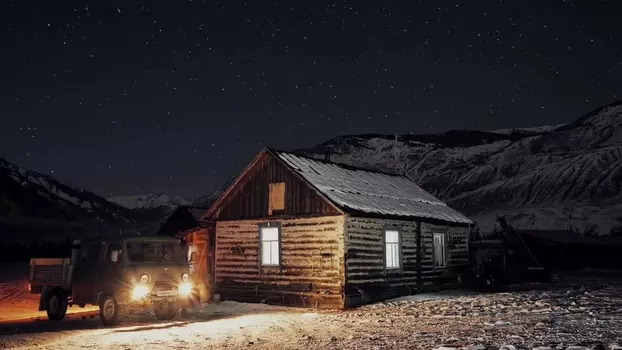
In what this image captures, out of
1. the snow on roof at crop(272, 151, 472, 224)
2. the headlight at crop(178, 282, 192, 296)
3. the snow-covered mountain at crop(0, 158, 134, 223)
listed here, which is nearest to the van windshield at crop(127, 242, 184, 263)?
the headlight at crop(178, 282, 192, 296)

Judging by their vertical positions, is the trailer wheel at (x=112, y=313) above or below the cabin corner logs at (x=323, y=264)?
below

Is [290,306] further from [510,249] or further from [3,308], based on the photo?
[510,249]

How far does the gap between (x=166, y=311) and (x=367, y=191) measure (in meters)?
11.8

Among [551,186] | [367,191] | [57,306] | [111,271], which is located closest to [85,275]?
[111,271]

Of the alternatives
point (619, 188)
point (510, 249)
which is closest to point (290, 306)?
point (510, 249)

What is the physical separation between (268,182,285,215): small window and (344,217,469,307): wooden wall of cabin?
331cm

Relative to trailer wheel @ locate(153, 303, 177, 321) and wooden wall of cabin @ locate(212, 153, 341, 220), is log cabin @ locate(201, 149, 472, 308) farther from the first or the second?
trailer wheel @ locate(153, 303, 177, 321)

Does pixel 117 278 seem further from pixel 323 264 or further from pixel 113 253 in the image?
pixel 323 264

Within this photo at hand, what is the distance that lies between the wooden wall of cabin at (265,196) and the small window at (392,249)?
13.0 feet

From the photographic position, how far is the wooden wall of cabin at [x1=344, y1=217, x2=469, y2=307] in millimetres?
22422

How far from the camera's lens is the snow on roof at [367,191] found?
23.8m

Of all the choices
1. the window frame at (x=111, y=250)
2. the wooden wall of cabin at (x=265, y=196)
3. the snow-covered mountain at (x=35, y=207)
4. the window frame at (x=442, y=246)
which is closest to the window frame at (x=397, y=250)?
the window frame at (x=442, y=246)

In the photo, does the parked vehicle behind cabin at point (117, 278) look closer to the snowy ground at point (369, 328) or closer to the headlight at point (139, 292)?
the headlight at point (139, 292)

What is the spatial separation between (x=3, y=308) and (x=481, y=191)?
513ft
